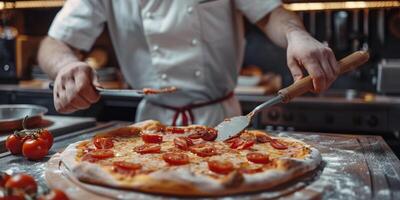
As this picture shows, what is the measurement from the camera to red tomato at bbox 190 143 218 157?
4.53 ft

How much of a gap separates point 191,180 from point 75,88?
65cm

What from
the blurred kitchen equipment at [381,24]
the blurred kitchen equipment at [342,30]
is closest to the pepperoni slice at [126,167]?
the blurred kitchen equipment at [342,30]

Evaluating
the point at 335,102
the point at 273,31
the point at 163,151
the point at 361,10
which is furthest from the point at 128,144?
the point at 361,10

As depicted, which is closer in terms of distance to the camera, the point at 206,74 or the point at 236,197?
the point at 236,197

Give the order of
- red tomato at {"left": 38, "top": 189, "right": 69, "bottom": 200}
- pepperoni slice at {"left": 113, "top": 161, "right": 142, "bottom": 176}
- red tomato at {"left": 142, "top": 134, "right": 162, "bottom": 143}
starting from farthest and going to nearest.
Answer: red tomato at {"left": 142, "top": 134, "right": 162, "bottom": 143}, pepperoni slice at {"left": 113, "top": 161, "right": 142, "bottom": 176}, red tomato at {"left": 38, "top": 189, "right": 69, "bottom": 200}

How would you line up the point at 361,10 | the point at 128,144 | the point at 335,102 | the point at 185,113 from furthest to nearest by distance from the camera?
the point at 361,10 < the point at 335,102 < the point at 185,113 < the point at 128,144

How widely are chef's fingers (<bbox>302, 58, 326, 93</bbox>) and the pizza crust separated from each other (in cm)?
33

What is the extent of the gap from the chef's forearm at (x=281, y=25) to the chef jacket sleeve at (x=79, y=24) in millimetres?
725

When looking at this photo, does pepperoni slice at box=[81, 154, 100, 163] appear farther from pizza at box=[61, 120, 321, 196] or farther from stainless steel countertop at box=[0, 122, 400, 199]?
stainless steel countertop at box=[0, 122, 400, 199]

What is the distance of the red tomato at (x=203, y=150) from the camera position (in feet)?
4.53

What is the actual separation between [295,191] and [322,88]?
0.45m

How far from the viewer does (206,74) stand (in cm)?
208

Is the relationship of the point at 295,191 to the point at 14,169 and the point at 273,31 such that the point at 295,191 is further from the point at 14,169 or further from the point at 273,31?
the point at 273,31

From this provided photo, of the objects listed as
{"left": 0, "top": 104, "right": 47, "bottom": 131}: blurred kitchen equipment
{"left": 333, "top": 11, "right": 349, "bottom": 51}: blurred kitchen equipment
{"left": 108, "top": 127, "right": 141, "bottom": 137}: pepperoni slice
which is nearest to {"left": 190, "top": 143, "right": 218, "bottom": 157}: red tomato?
{"left": 108, "top": 127, "right": 141, "bottom": 137}: pepperoni slice
